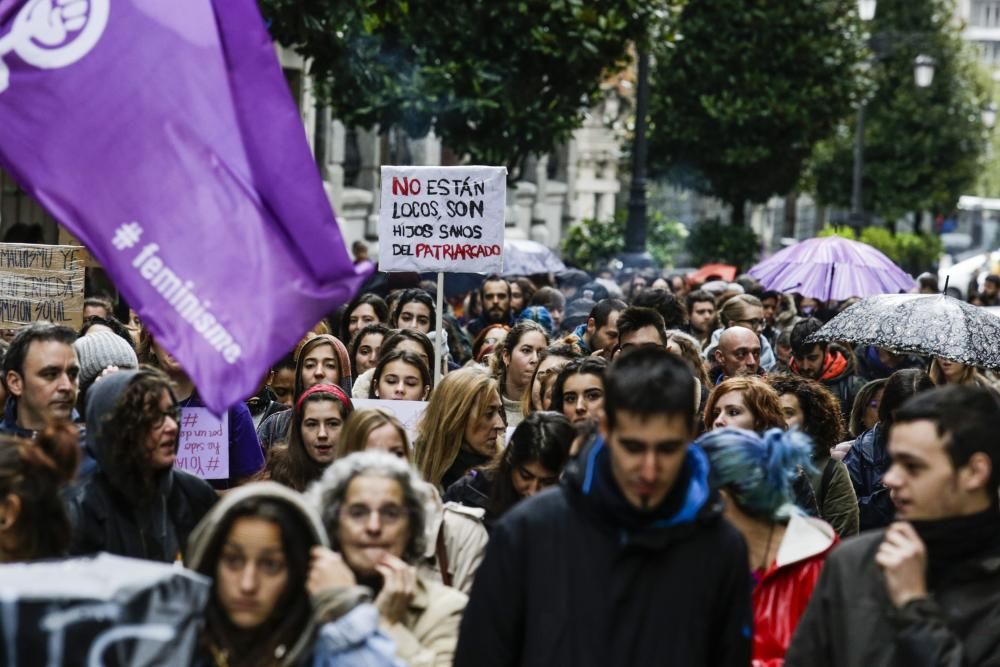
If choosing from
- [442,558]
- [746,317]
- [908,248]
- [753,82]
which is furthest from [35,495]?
[908,248]

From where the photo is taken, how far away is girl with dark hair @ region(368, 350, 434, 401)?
9336 millimetres

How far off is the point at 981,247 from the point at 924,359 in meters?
70.7

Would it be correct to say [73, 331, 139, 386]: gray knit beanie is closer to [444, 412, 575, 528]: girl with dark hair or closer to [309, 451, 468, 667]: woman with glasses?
Result: [444, 412, 575, 528]: girl with dark hair

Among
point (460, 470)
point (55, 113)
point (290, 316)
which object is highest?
point (55, 113)

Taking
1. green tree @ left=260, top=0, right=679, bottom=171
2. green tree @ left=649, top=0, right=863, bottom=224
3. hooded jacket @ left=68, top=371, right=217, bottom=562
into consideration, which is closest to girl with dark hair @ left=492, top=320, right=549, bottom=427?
hooded jacket @ left=68, top=371, right=217, bottom=562

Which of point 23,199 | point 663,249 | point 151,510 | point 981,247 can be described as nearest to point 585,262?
point 663,249

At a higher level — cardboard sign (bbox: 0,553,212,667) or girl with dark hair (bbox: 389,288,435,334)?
girl with dark hair (bbox: 389,288,435,334)

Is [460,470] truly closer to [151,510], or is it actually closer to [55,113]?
[151,510]

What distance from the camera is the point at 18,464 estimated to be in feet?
15.5

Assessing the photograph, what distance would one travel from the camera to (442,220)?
10539 mm

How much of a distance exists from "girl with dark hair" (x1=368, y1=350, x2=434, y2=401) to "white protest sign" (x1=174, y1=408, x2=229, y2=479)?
175 cm

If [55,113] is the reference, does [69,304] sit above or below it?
below

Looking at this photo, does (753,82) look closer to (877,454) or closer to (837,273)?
(837,273)

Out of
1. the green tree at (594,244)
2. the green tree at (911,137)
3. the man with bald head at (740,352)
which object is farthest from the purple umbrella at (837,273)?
the green tree at (911,137)
